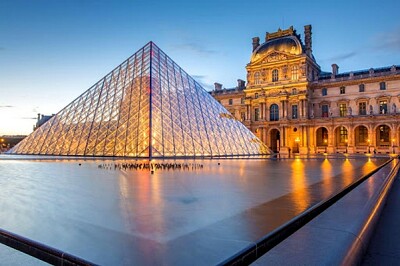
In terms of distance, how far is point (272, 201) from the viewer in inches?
194

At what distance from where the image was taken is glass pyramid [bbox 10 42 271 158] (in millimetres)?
20656

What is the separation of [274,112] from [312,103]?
17.7 ft

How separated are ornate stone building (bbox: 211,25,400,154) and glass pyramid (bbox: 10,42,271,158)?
771 inches

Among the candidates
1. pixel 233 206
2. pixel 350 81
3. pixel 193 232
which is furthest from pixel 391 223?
pixel 350 81

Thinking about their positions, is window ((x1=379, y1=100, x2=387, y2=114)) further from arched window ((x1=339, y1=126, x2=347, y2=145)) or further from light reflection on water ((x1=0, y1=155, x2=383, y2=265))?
light reflection on water ((x1=0, y1=155, x2=383, y2=265))

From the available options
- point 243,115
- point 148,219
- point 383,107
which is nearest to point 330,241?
point 148,219

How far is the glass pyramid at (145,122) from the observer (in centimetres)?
2066

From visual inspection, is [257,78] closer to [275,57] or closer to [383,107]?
[275,57]

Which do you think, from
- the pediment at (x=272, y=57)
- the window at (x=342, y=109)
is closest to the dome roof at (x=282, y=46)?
the pediment at (x=272, y=57)

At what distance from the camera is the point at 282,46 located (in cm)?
4694

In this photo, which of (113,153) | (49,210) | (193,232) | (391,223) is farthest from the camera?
(113,153)

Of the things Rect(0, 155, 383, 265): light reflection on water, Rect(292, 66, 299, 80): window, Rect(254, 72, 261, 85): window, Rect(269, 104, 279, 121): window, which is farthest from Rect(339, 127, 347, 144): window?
Rect(0, 155, 383, 265): light reflection on water

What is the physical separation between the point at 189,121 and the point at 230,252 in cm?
2039

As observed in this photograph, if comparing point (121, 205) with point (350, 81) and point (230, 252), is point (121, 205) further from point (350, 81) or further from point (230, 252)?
point (350, 81)
